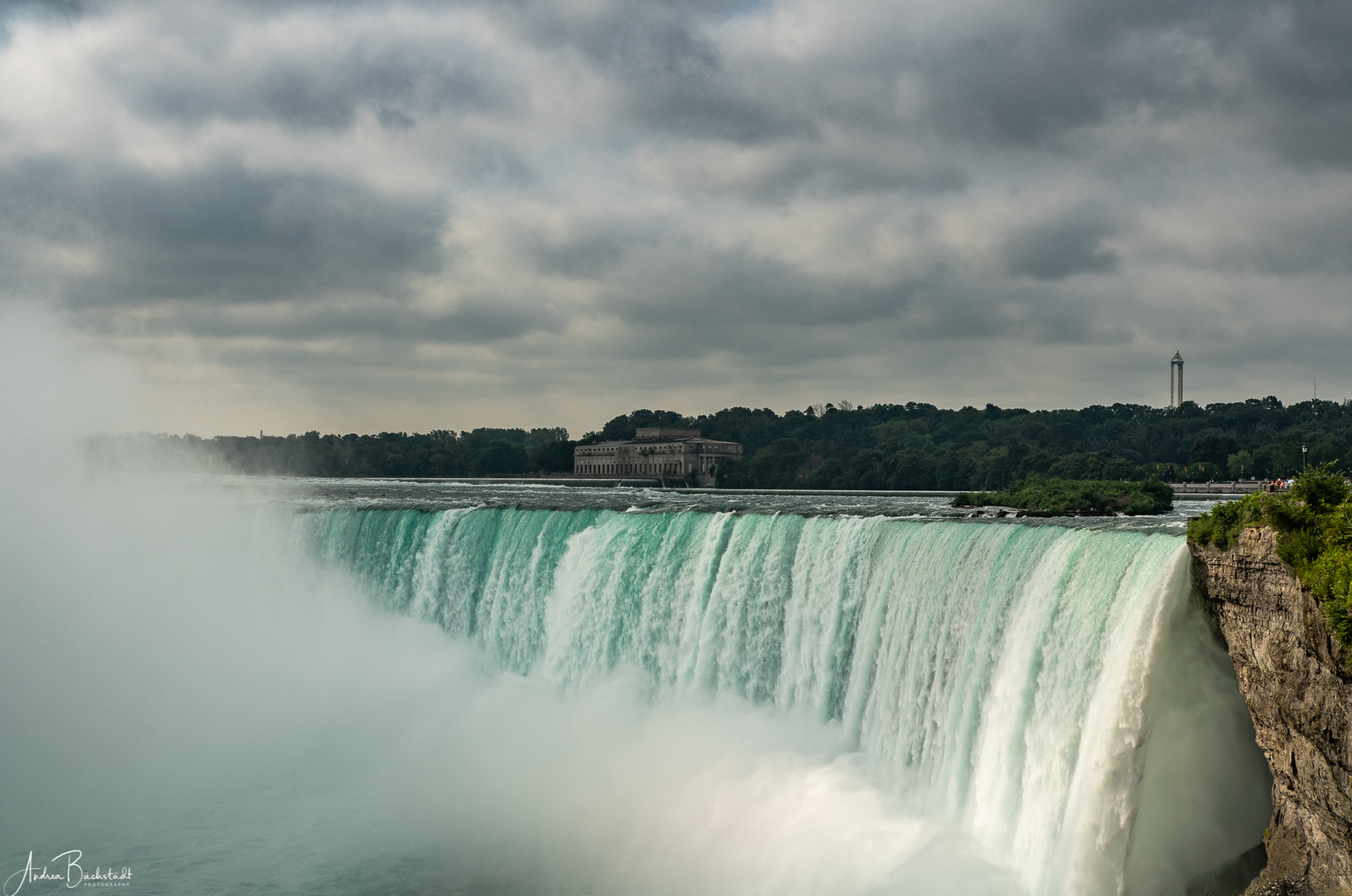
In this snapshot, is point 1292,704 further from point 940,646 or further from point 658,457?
point 658,457

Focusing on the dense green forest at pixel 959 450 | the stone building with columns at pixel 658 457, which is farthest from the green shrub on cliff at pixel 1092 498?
the stone building with columns at pixel 658 457

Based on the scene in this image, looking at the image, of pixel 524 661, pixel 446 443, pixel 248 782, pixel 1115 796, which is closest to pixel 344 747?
pixel 248 782

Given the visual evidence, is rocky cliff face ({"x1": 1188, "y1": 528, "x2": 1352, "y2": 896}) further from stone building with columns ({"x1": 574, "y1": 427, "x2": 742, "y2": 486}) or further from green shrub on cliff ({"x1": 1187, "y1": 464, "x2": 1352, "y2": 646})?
stone building with columns ({"x1": 574, "y1": 427, "x2": 742, "y2": 486})

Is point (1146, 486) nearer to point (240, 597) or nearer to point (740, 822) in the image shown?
point (740, 822)

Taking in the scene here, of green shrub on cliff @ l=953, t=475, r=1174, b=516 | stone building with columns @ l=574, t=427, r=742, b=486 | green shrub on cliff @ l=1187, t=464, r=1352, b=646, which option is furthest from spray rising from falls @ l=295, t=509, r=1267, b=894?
stone building with columns @ l=574, t=427, r=742, b=486

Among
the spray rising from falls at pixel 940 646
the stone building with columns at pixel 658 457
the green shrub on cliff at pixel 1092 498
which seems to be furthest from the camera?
→ the stone building with columns at pixel 658 457

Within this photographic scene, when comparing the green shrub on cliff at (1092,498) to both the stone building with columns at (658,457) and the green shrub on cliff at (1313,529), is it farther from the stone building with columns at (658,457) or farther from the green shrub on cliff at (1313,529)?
the stone building with columns at (658,457)
